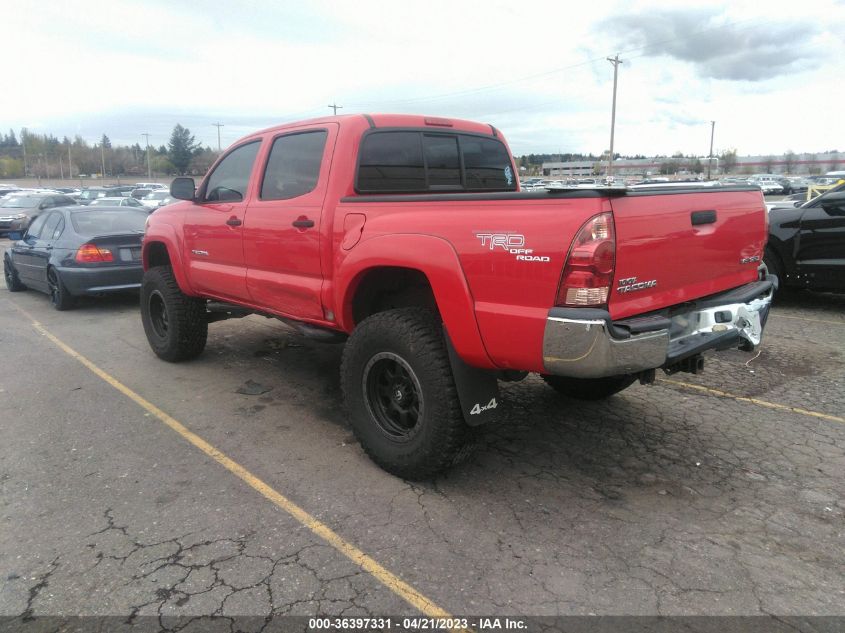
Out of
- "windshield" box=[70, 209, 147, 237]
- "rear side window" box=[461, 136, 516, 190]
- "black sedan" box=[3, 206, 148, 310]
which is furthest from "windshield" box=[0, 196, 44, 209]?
"rear side window" box=[461, 136, 516, 190]

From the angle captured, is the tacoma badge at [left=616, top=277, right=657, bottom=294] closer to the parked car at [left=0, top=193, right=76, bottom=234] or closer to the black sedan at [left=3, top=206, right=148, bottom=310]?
the black sedan at [left=3, top=206, right=148, bottom=310]

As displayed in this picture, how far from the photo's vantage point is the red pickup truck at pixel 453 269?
2785 millimetres

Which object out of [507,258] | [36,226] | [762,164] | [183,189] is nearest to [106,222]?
[36,226]

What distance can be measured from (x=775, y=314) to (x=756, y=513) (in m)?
5.59

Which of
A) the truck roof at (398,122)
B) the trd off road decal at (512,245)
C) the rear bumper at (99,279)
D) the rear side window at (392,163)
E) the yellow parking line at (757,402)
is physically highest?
the truck roof at (398,122)

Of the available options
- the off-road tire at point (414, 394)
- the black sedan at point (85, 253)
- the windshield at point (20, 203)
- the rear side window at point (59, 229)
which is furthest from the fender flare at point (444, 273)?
the windshield at point (20, 203)

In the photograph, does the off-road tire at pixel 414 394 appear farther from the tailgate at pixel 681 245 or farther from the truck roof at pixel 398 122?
the truck roof at pixel 398 122

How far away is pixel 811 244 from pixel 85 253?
9.78 metres

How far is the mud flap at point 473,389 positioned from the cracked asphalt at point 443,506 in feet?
1.63

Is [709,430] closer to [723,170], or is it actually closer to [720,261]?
[720,261]

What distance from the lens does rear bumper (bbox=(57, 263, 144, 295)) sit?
8617 mm

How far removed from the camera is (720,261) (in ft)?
11.5

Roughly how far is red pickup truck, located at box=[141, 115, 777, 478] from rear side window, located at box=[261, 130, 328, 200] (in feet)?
0.05

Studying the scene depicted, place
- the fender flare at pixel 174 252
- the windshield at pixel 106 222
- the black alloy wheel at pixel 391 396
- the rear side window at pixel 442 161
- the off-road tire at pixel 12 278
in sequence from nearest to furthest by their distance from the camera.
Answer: the black alloy wheel at pixel 391 396 → the rear side window at pixel 442 161 → the fender flare at pixel 174 252 → the windshield at pixel 106 222 → the off-road tire at pixel 12 278
